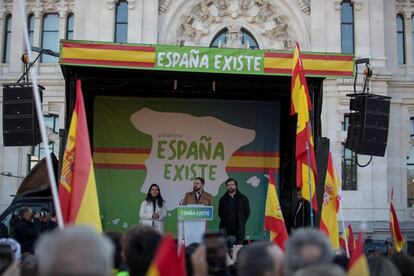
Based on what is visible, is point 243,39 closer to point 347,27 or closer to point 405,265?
point 347,27

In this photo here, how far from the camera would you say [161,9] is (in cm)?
2577

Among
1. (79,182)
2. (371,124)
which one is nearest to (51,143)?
(371,124)

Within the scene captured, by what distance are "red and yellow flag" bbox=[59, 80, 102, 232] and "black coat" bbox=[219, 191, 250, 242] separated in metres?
5.81

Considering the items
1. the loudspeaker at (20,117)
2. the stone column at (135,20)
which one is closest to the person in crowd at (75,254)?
the loudspeaker at (20,117)

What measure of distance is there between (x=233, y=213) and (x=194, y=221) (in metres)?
2.02

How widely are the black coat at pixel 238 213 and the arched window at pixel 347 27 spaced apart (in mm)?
14508

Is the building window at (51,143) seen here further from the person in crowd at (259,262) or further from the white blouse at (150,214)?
the person in crowd at (259,262)

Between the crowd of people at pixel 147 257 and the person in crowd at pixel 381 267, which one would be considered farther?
the person in crowd at pixel 381 267

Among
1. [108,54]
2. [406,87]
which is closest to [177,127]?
[108,54]

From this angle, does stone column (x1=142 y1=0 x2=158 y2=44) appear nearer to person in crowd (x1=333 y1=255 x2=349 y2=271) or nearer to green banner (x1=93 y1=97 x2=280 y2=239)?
green banner (x1=93 y1=97 x2=280 y2=239)

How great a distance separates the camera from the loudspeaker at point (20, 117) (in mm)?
10719

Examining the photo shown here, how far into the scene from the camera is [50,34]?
27562 millimetres

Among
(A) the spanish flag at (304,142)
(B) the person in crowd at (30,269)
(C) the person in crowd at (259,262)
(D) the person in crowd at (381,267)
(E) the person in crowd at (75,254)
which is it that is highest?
(A) the spanish flag at (304,142)

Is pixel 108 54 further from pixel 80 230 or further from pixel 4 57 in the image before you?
pixel 4 57
